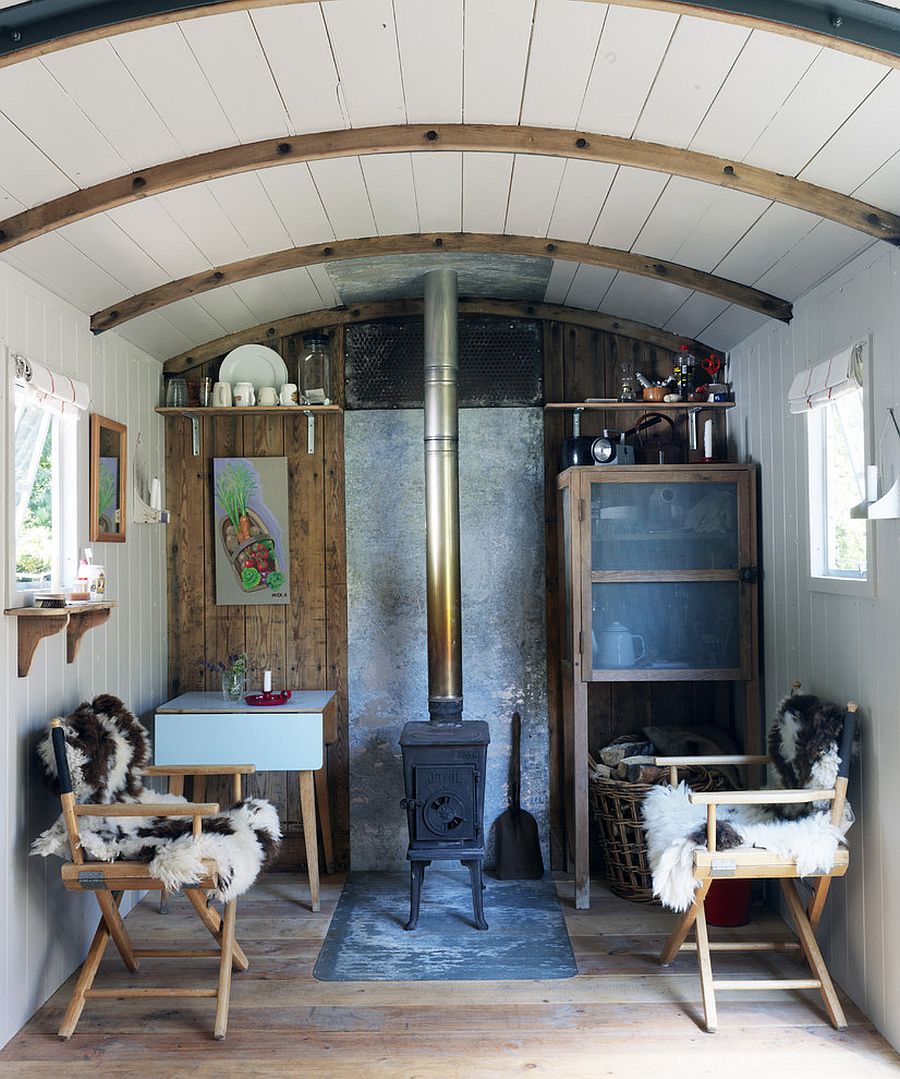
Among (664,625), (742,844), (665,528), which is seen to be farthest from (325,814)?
(742,844)

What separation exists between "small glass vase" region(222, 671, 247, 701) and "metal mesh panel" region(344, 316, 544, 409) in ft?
4.41

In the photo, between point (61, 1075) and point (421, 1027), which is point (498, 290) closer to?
point (421, 1027)

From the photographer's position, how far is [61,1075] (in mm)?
2914

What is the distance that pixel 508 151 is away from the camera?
9.49 feet

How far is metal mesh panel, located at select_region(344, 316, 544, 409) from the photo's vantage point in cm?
480

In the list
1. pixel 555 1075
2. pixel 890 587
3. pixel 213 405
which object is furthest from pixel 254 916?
pixel 890 587

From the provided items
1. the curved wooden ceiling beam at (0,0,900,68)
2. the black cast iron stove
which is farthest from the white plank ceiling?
the black cast iron stove

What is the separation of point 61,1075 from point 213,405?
2.76m

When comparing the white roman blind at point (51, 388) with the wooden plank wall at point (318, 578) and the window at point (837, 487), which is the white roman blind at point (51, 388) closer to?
the wooden plank wall at point (318, 578)

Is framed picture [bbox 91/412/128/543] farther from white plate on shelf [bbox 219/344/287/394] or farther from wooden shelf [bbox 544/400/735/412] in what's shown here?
wooden shelf [bbox 544/400/735/412]

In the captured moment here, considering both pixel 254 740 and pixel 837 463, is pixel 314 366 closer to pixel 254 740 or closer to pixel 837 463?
pixel 254 740

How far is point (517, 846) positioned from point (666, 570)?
1.41 metres

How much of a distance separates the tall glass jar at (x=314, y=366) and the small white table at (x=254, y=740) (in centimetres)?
143

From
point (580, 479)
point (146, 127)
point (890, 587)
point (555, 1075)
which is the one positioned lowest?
point (555, 1075)
